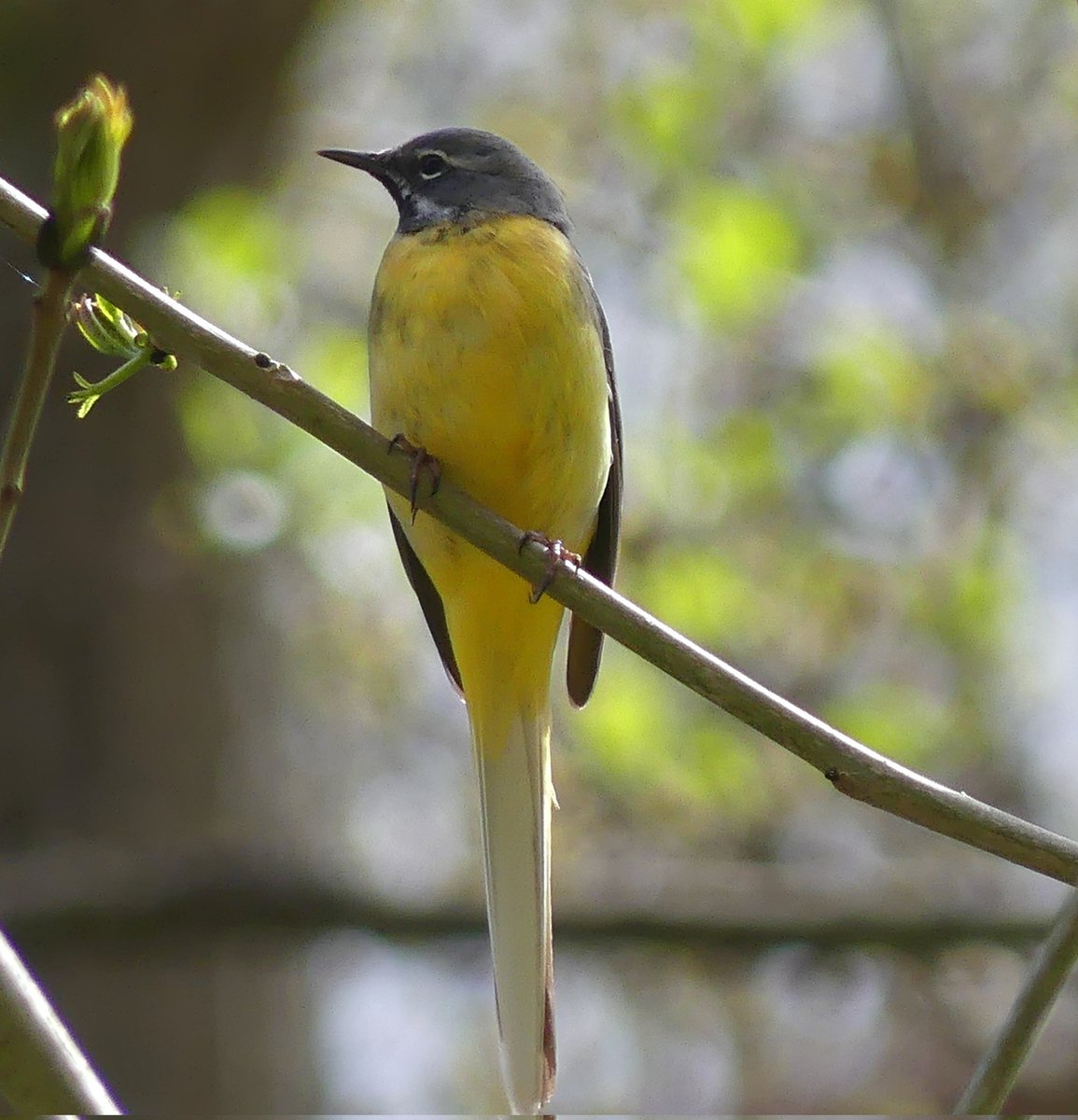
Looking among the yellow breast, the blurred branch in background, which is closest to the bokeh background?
the blurred branch in background

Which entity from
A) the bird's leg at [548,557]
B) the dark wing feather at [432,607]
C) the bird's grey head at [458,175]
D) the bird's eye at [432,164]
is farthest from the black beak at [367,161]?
the bird's leg at [548,557]

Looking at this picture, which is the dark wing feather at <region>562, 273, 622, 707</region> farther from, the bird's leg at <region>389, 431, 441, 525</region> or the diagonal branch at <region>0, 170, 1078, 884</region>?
the diagonal branch at <region>0, 170, 1078, 884</region>

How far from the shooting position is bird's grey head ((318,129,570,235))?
17.3ft

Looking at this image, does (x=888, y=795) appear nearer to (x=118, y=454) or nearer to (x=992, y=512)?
(x=118, y=454)

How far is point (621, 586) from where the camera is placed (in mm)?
8367

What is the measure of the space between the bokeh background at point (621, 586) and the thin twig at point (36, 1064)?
12.5 feet

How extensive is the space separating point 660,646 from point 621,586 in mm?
5393

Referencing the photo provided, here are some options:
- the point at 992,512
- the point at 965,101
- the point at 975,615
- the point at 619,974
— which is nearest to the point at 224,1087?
the point at 619,974

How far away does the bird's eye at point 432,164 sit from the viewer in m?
5.52

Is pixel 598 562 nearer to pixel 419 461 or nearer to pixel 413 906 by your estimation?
pixel 419 461

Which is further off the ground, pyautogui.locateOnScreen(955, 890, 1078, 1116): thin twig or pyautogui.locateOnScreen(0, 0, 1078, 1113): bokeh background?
pyautogui.locateOnScreen(0, 0, 1078, 1113): bokeh background

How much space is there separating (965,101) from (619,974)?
584 centimetres

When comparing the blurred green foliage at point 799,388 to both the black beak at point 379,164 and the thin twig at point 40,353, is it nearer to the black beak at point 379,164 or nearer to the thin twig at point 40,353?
the black beak at point 379,164

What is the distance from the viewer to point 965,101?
987 cm
